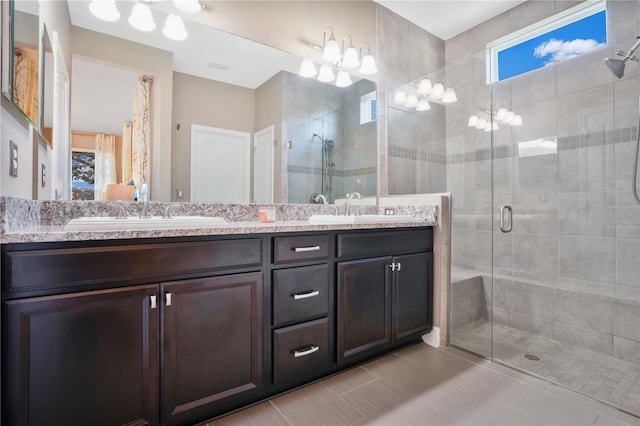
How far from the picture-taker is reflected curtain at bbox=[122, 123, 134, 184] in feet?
5.54

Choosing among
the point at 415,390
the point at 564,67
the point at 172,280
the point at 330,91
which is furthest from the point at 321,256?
the point at 564,67

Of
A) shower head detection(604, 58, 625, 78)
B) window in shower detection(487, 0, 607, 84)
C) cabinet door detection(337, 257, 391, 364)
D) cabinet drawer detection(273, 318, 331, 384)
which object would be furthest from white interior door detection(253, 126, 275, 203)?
shower head detection(604, 58, 625, 78)

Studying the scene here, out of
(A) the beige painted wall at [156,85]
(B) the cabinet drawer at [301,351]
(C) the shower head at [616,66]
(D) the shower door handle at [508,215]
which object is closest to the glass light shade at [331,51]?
(A) the beige painted wall at [156,85]

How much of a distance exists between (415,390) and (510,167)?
67.3 inches

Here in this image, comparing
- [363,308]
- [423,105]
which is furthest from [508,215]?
[363,308]

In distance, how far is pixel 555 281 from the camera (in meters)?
2.41

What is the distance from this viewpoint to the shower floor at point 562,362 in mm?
1711

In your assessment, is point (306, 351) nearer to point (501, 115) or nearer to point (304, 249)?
point (304, 249)

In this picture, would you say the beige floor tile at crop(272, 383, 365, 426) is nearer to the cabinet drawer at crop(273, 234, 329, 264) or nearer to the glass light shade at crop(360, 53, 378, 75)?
the cabinet drawer at crop(273, 234, 329, 264)

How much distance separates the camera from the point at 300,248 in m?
1.62

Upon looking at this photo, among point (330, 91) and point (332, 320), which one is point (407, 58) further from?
Result: point (332, 320)

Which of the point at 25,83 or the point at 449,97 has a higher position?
the point at 449,97

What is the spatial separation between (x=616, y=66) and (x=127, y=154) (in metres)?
3.04

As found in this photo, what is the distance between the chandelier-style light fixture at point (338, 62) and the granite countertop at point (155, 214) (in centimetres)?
104
